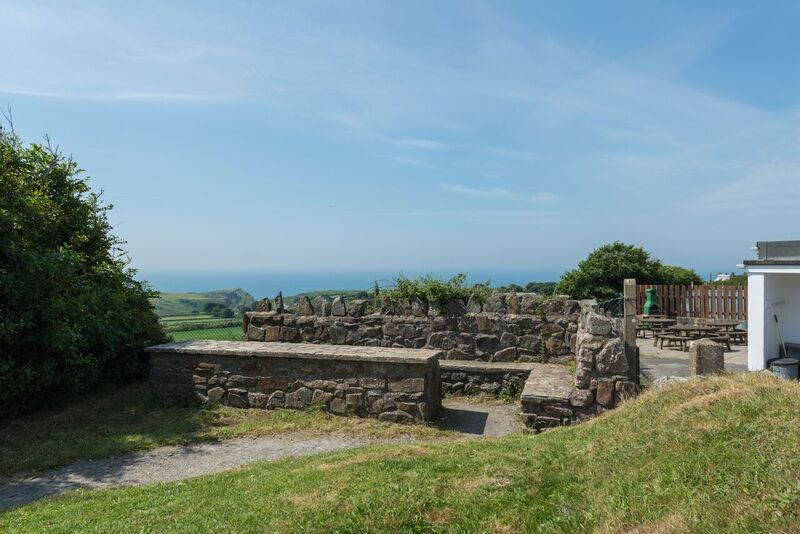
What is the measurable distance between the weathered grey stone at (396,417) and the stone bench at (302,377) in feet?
0.05

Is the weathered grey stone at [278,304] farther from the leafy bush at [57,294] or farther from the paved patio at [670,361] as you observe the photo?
the paved patio at [670,361]

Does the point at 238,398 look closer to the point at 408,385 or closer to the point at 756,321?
the point at 408,385

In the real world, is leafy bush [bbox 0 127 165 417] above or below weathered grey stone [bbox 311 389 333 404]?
above

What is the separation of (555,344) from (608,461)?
527 centimetres

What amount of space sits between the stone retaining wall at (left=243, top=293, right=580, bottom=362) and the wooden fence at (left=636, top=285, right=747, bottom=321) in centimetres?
1117

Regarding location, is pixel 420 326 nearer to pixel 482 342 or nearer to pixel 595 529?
pixel 482 342

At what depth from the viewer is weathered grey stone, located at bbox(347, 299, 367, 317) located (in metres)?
9.95

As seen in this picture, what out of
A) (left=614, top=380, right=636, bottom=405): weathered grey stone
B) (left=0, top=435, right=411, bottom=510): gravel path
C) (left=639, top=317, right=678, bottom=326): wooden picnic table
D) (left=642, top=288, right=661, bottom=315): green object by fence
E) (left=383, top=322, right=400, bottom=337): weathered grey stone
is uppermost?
(left=642, top=288, right=661, bottom=315): green object by fence

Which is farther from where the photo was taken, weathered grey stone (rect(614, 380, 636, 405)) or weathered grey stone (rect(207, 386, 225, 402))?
weathered grey stone (rect(207, 386, 225, 402))

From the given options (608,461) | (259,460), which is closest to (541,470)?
(608,461)

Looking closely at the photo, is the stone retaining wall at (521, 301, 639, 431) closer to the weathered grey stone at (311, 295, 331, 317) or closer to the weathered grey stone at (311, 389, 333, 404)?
the weathered grey stone at (311, 389, 333, 404)

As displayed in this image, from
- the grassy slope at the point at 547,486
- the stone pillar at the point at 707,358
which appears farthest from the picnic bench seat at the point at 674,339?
the grassy slope at the point at 547,486

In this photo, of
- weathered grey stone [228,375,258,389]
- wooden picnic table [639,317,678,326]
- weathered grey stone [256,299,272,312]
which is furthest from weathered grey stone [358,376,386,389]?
wooden picnic table [639,317,678,326]

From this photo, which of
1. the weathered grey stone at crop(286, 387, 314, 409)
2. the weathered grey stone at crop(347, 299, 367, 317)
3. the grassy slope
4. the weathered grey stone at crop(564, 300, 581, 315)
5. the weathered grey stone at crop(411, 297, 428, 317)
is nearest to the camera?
the grassy slope
